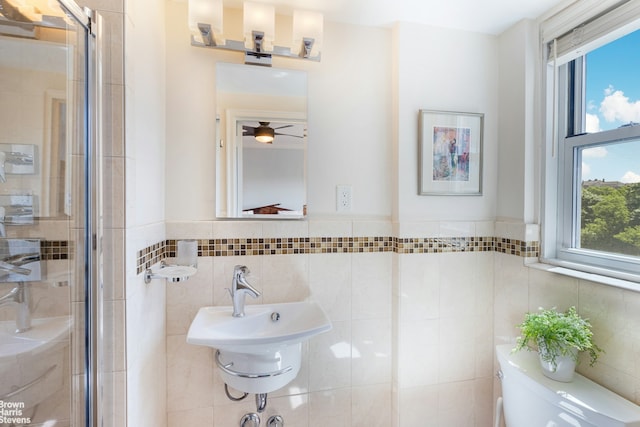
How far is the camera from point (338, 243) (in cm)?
150

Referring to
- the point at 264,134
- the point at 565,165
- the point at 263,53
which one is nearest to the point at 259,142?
the point at 264,134

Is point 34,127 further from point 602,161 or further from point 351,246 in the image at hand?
point 602,161

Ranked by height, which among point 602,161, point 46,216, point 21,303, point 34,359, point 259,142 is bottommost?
→ point 34,359

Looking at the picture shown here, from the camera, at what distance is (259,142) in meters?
1.44

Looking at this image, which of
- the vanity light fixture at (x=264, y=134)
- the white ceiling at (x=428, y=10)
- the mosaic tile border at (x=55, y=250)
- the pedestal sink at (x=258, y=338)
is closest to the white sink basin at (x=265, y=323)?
the pedestal sink at (x=258, y=338)

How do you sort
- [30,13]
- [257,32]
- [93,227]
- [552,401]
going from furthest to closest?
[257,32] < [552,401] < [93,227] < [30,13]

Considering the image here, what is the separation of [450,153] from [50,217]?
162 centimetres

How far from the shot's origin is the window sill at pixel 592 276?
1105 mm

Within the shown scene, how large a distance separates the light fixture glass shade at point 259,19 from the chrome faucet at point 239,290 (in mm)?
1019

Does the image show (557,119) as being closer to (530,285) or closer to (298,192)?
(530,285)

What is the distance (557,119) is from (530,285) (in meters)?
0.79

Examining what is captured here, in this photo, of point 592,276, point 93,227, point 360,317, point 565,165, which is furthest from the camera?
point 360,317

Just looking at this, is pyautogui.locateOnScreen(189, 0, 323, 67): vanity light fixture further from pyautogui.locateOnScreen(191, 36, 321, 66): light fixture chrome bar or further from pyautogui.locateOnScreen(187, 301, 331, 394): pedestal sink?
pyautogui.locateOnScreen(187, 301, 331, 394): pedestal sink

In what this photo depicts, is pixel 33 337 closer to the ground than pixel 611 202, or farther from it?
closer to the ground
